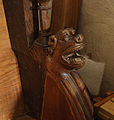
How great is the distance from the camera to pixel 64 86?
0.71 meters

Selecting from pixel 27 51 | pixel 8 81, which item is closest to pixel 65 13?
pixel 27 51

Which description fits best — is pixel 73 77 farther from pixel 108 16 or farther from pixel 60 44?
pixel 108 16

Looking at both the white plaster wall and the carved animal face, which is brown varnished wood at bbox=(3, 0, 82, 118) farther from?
the white plaster wall

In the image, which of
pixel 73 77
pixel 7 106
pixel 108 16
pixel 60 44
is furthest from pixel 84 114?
pixel 108 16

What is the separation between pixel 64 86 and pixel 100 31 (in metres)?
0.63

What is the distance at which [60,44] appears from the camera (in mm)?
663

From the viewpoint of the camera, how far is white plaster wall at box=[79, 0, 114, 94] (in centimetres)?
109

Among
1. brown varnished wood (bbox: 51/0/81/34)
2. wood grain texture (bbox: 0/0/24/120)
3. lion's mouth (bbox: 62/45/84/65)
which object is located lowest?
wood grain texture (bbox: 0/0/24/120)

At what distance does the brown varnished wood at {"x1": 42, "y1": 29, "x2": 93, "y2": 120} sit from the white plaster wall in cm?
51

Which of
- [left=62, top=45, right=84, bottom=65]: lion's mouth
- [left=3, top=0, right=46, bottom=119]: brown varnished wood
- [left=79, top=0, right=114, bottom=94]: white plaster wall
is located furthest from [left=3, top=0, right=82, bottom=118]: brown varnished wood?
[left=79, top=0, right=114, bottom=94]: white plaster wall

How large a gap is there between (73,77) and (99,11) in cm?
62

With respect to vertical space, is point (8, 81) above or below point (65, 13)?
below

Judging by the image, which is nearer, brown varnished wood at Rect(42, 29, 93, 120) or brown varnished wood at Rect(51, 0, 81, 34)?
brown varnished wood at Rect(42, 29, 93, 120)

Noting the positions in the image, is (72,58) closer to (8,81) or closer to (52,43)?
(52,43)
